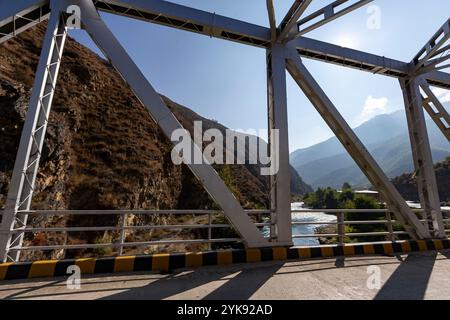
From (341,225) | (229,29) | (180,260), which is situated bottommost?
(180,260)

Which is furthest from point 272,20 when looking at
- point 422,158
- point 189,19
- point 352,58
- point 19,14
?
point 422,158

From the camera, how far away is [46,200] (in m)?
16.8

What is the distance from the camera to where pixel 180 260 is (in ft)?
14.6

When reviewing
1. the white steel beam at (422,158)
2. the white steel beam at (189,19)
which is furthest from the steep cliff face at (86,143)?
the white steel beam at (422,158)

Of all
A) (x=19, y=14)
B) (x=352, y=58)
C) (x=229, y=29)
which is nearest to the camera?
(x=19, y=14)

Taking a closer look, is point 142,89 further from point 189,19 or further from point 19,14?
point 19,14

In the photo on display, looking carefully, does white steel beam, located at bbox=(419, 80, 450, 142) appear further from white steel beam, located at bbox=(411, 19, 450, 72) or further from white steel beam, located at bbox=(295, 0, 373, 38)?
white steel beam, located at bbox=(295, 0, 373, 38)

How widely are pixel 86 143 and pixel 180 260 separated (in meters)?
26.6

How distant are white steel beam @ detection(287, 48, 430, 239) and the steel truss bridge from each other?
0.02 meters

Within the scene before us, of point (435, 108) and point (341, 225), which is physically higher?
point (435, 108)

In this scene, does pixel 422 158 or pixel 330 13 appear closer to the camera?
pixel 330 13

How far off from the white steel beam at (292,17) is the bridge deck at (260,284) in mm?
5382
